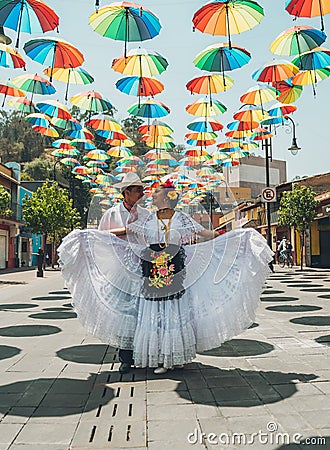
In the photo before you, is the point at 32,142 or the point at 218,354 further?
the point at 32,142

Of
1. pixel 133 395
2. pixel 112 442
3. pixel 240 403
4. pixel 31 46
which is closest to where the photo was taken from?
pixel 112 442

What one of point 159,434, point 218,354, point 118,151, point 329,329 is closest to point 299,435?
point 159,434

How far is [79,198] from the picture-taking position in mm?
52688

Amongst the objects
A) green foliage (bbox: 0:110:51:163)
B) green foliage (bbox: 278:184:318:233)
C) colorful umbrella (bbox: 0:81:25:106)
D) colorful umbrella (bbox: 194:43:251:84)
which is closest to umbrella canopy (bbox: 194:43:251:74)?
colorful umbrella (bbox: 194:43:251:84)

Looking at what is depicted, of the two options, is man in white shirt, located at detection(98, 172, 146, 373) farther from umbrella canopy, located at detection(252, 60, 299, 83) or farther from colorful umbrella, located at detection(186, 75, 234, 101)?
colorful umbrella, located at detection(186, 75, 234, 101)

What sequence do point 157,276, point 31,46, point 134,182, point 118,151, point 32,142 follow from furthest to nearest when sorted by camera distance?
point 32,142 → point 118,151 → point 31,46 → point 134,182 → point 157,276

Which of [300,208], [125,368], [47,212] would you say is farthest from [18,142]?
[125,368]

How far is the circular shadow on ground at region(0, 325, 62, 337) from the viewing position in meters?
7.26

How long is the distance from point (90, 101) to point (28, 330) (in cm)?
683

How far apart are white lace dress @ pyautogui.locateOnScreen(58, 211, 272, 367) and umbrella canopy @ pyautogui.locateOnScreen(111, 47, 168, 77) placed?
6075 millimetres

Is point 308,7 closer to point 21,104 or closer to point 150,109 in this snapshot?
point 150,109

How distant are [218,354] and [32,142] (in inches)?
3200

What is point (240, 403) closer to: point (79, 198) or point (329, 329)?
point (329, 329)

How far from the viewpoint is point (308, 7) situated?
698 centimetres
